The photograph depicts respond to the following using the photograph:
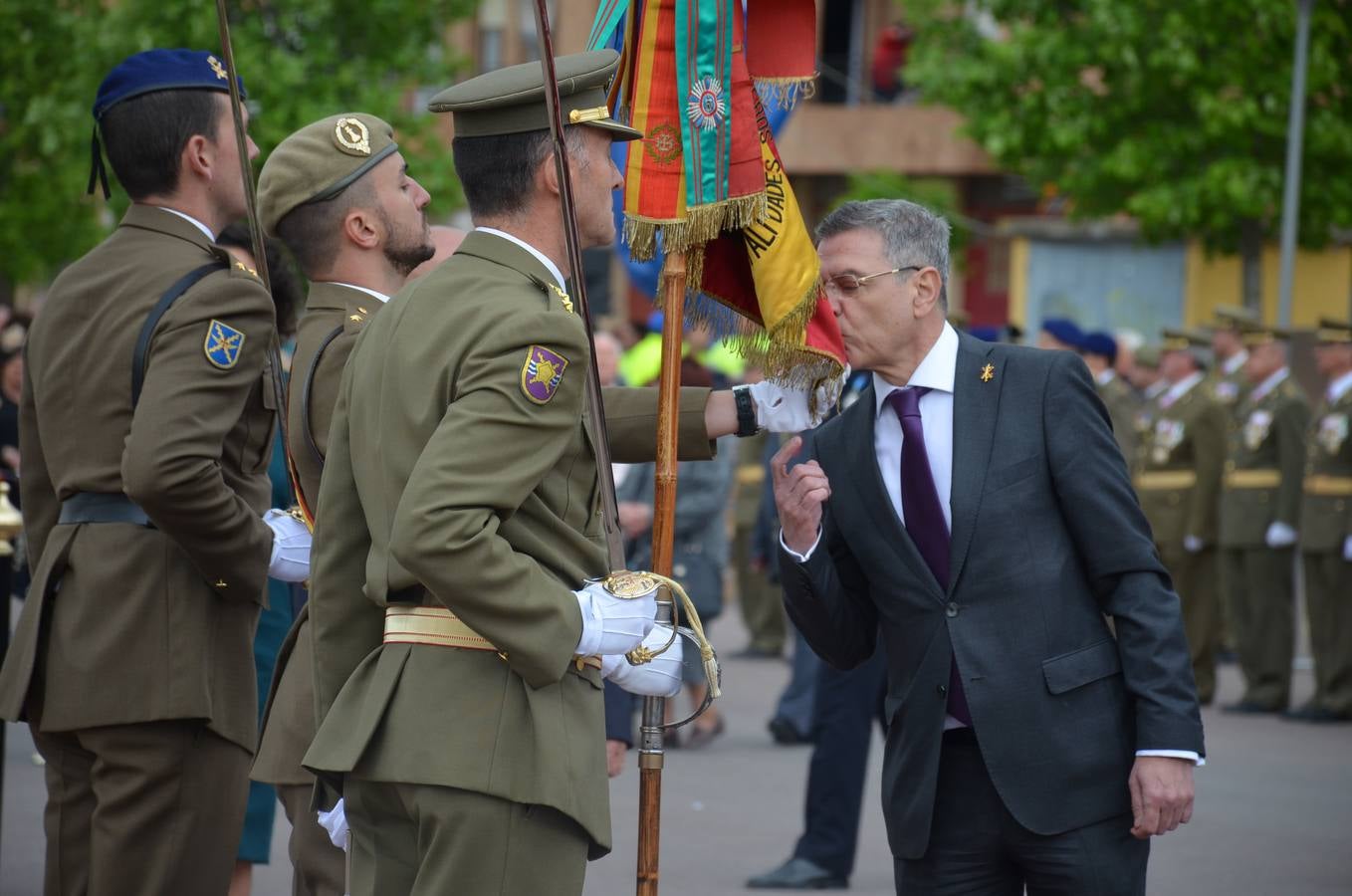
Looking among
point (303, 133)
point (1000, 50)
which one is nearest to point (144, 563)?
point (303, 133)

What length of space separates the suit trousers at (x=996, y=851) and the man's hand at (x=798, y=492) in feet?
1.85

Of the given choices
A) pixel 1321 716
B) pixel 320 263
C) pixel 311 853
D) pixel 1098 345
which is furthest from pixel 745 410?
pixel 1098 345

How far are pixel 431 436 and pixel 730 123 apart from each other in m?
1.46

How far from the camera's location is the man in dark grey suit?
12.3ft

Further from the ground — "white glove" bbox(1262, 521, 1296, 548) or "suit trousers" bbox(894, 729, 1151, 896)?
"suit trousers" bbox(894, 729, 1151, 896)

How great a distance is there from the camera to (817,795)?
267 inches

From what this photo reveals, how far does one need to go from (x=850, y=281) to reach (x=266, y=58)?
538 inches

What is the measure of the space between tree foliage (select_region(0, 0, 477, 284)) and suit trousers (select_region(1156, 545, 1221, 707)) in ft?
26.1

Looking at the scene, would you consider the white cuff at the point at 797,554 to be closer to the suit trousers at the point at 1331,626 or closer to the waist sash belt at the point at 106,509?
the waist sash belt at the point at 106,509

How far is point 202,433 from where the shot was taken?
402 centimetres

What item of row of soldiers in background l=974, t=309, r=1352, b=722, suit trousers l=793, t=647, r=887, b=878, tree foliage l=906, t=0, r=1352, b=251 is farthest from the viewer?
tree foliage l=906, t=0, r=1352, b=251

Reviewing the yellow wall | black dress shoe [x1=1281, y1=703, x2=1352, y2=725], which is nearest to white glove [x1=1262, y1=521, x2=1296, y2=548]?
black dress shoe [x1=1281, y1=703, x2=1352, y2=725]

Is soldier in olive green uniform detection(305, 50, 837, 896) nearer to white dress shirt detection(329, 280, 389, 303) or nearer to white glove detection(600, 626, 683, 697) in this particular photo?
white glove detection(600, 626, 683, 697)

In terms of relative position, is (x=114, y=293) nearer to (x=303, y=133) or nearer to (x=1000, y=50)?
(x=303, y=133)
